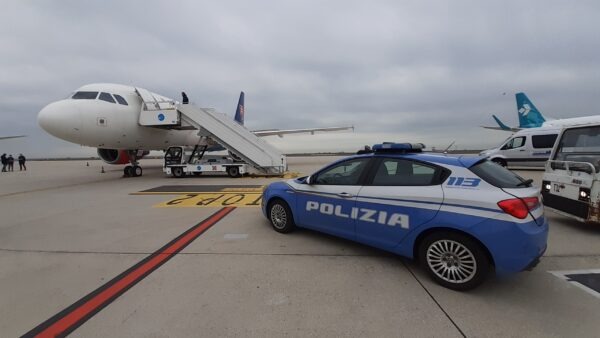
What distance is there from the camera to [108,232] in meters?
5.18

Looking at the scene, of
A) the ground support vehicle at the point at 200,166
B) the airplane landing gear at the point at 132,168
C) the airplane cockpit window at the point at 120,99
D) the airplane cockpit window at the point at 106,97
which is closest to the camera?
the airplane cockpit window at the point at 106,97

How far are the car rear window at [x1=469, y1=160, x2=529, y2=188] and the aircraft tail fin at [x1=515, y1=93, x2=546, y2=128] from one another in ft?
85.3

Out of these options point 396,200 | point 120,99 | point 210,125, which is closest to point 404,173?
point 396,200

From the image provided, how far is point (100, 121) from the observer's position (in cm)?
1209

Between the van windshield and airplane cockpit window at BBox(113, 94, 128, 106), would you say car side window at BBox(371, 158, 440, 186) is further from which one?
airplane cockpit window at BBox(113, 94, 128, 106)

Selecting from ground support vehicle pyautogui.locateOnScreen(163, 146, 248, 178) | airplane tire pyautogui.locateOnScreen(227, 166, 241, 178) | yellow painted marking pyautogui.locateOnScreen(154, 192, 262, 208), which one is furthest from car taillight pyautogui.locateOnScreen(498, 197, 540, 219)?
airplane tire pyautogui.locateOnScreen(227, 166, 241, 178)

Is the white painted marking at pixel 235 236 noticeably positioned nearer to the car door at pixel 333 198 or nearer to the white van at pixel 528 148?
the car door at pixel 333 198

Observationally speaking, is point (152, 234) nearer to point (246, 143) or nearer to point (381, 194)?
point (381, 194)

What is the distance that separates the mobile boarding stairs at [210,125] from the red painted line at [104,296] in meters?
9.23

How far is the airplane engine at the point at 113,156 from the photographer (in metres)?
16.7

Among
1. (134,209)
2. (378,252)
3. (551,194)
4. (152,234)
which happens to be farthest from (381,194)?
(134,209)

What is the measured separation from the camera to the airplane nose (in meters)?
10.9

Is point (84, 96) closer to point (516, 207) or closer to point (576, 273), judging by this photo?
point (516, 207)

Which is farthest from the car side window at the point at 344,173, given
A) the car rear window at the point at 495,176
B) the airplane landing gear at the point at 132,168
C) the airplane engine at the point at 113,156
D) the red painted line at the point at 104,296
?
the airplane engine at the point at 113,156
